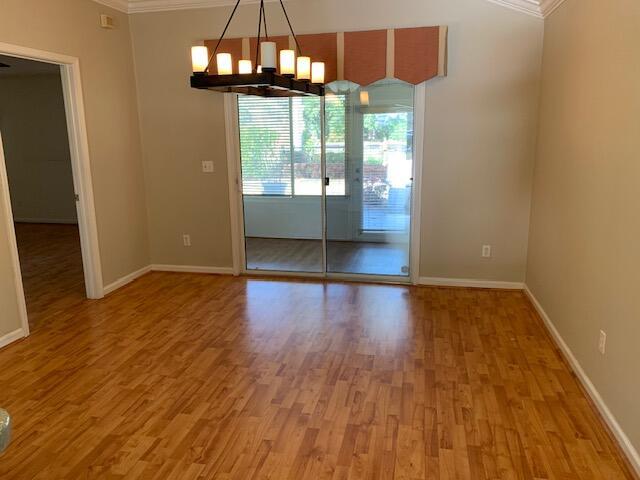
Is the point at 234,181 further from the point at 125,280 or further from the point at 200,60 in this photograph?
the point at 200,60

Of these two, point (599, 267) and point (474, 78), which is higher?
point (474, 78)

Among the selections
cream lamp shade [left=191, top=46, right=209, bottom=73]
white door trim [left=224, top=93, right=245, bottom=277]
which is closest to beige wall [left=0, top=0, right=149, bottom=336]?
white door trim [left=224, top=93, right=245, bottom=277]

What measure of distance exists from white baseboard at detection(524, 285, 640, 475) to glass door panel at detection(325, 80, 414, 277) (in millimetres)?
1627

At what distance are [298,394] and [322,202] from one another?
2.55 m

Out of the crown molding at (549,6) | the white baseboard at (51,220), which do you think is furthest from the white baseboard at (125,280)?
the crown molding at (549,6)

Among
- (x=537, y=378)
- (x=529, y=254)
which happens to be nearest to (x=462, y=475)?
(x=537, y=378)

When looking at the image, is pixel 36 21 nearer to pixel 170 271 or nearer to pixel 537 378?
pixel 170 271

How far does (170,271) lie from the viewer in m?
5.52

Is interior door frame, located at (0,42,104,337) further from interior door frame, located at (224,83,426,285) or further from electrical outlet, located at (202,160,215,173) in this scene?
interior door frame, located at (224,83,426,285)

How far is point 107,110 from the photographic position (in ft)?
15.4

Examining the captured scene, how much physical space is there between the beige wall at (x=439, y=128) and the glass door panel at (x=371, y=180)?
0.80 feet

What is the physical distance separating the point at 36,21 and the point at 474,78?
3724 mm

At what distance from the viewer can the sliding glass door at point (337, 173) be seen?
475 centimetres

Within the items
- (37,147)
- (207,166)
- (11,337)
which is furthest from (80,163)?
(37,147)
